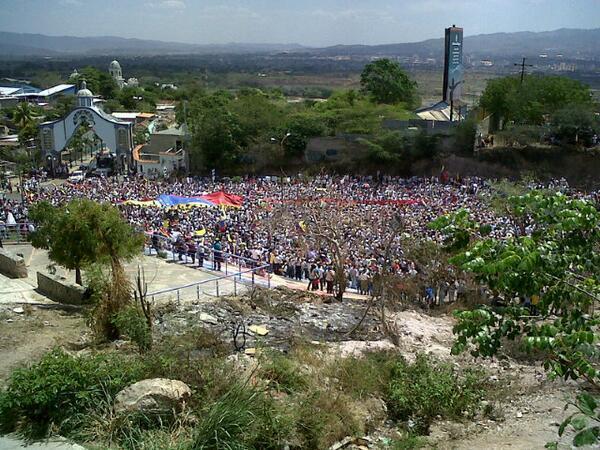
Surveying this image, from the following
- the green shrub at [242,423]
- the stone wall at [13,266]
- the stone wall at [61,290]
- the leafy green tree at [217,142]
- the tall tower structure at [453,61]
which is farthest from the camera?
the tall tower structure at [453,61]

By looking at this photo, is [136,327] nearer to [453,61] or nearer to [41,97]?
[453,61]

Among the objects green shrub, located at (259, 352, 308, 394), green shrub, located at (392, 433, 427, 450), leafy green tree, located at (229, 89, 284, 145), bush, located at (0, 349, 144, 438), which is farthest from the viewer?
leafy green tree, located at (229, 89, 284, 145)

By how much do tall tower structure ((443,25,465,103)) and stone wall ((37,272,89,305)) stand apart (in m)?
43.8

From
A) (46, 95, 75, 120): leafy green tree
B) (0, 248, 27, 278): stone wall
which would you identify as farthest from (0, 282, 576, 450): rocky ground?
(46, 95, 75, 120): leafy green tree

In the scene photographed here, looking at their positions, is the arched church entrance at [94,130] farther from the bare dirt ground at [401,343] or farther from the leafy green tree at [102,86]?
the leafy green tree at [102,86]

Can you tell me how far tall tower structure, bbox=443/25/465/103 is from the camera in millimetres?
53719

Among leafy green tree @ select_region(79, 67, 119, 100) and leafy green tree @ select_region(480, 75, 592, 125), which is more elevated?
leafy green tree @ select_region(480, 75, 592, 125)

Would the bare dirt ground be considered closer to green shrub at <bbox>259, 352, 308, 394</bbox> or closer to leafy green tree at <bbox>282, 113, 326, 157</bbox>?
green shrub at <bbox>259, 352, 308, 394</bbox>

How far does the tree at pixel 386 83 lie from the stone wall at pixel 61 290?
162ft

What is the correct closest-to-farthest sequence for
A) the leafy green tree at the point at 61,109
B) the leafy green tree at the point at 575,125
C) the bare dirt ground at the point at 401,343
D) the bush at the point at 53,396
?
the bush at the point at 53,396 → the bare dirt ground at the point at 401,343 → the leafy green tree at the point at 575,125 → the leafy green tree at the point at 61,109

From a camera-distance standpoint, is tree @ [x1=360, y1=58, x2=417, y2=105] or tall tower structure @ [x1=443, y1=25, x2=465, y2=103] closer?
tall tower structure @ [x1=443, y1=25, x2=465, y2=103]

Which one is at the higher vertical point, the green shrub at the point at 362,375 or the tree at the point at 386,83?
the tree at the point at 386,83

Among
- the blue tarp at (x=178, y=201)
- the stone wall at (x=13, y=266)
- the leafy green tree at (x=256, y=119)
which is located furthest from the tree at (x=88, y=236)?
the leafy green tree at (x=256, y=119)

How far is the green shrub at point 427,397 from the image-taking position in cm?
949
